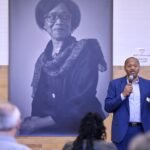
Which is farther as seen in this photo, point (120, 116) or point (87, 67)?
point (87, 67)

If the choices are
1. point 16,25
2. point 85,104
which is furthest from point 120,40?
point 16,25

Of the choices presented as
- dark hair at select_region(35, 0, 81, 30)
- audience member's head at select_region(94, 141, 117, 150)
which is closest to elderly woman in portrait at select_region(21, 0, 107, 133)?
dark hair at select_region(35, 0, 81, 30)

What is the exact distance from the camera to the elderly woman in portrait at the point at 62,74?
807 centimetres

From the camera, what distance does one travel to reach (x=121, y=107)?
6195mm

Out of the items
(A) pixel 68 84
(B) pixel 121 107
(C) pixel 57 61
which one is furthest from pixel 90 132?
(C) pixel 57 61

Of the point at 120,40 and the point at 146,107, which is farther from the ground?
the point at 120,40

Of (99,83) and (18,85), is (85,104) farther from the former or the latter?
(18,85)

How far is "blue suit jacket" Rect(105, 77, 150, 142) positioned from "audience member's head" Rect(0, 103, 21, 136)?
9.68 feet

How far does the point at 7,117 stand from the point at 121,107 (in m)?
3.10

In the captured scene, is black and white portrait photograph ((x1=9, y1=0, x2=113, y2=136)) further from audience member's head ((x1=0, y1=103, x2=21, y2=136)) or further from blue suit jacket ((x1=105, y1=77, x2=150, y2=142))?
audience member's head ((x1=0, y1=103, x2=21, y2=136))

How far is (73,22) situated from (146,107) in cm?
241

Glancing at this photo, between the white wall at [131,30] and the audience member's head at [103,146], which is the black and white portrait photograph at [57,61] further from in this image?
the audience member's head at [103,146]

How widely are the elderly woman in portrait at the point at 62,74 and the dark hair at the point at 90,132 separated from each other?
10.9 feet

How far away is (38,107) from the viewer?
8094mm
